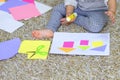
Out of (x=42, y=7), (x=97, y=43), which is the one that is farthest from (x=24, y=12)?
(x=97, y=43)

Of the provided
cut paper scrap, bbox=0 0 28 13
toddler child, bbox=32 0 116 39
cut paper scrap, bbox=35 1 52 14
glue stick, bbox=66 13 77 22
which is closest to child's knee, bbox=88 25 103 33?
toddler child, bbox=32 0 116 39

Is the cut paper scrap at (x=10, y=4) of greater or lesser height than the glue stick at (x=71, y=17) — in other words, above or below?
above

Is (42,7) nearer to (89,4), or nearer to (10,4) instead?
(10,4)

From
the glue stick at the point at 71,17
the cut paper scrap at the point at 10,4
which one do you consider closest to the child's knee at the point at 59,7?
the glue stick at the point at 71,17

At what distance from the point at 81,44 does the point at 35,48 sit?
8.5 inches

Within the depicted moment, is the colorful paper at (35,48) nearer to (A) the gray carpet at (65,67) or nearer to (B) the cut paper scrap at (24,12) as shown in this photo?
(A) the gray carpet at (65,67)

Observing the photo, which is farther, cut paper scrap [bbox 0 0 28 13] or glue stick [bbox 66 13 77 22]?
cut paper scrap [bbox 0 0 28 13]

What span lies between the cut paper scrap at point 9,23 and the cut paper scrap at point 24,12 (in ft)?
0.10

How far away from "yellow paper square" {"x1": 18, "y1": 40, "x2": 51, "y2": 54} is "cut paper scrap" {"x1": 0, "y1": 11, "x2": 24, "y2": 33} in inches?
5.7

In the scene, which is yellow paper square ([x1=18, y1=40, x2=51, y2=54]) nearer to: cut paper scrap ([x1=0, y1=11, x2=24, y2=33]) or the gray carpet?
the gray carpet

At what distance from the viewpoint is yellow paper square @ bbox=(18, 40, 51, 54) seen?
127 centimetres

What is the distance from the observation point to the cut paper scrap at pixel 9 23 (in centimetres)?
143

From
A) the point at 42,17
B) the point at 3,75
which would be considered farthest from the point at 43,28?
the point at 3,75

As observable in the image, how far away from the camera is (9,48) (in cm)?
128
